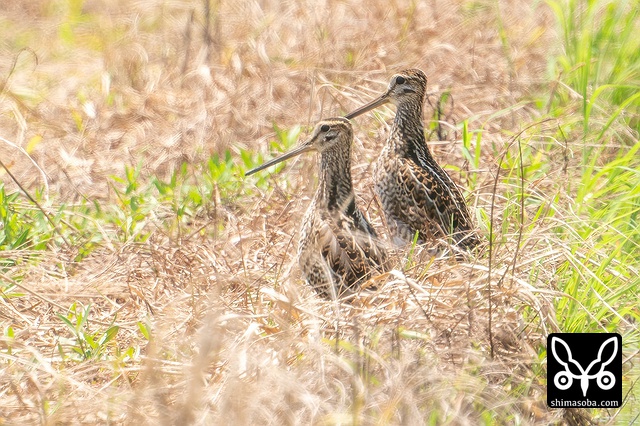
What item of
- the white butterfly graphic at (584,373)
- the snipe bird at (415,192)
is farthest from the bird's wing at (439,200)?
the white butterfly graphic at (584,373)

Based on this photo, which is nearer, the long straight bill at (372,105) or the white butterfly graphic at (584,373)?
the white butterfly graphic at (584,373)

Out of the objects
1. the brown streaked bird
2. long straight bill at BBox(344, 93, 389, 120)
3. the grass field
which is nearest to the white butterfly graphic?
the grass field

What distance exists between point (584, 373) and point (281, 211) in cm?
225

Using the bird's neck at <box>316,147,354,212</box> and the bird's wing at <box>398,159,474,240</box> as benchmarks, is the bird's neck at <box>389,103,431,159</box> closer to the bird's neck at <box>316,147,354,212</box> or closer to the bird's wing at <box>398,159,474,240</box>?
the bird's wing at <box>398,159,474,240</box>

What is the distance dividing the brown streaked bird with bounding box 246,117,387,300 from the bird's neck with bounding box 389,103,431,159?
0.54 m

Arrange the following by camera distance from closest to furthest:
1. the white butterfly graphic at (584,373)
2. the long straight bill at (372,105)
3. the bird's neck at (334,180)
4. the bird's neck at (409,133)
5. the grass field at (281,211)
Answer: the grass field at (281,211) < the white butterfly graphic at (584,373) < the bird's neck at (334,180) < the bird's neck at (409,133) < the long straight bill at (372,105)

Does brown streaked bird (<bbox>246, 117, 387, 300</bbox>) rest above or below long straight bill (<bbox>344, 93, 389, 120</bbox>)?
below

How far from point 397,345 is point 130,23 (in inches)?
262

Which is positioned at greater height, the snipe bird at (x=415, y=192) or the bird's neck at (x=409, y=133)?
the bird's neck at (x=409, y=133)

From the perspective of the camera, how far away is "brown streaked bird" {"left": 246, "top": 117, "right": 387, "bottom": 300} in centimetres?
489

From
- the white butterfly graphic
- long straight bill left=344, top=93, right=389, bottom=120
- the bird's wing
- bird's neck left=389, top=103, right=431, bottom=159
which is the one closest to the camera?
the white butterfly graphic

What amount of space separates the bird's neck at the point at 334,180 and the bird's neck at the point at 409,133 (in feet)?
1.86

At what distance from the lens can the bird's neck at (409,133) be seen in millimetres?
5805

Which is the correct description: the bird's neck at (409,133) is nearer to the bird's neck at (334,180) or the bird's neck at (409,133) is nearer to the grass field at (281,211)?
the grass field at (281,211)
